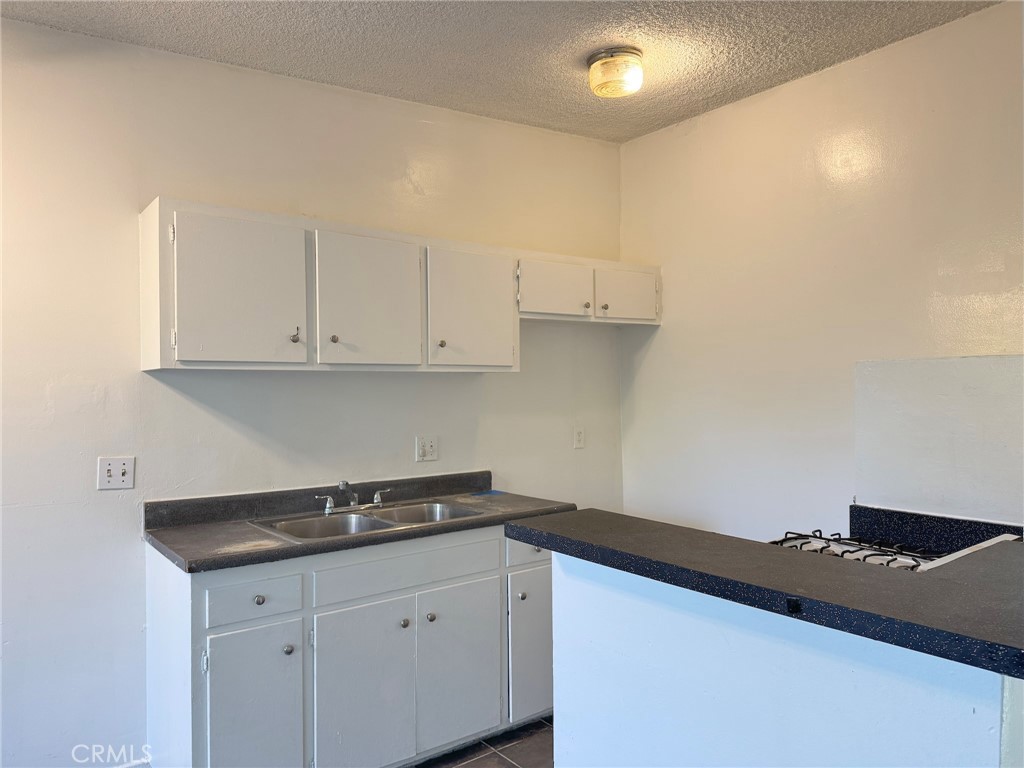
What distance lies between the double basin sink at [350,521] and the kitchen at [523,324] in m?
0.17

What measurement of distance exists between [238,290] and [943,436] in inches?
93.0

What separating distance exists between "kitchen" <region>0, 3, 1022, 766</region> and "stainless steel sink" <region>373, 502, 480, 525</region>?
0.19 m

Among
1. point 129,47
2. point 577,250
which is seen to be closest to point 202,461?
point 129,47

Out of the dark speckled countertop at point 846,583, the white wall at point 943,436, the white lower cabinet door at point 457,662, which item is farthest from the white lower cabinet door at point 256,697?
the white wall at point 943,436

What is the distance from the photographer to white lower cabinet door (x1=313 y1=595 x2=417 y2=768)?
2264mm

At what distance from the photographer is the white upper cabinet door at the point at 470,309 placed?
279cm

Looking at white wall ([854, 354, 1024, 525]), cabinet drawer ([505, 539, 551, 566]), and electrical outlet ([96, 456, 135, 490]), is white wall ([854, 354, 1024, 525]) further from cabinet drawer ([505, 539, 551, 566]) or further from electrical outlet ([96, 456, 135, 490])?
electrical outlet ([96, 456, 135, 490])

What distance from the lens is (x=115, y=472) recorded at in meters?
2.42

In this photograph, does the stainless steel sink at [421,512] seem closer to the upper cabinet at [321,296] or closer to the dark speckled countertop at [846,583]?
the upper cabinet at [321,296]

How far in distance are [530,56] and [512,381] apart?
1392 mm

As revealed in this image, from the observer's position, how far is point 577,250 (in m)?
3.59

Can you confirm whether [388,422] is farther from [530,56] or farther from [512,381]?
[530,56]

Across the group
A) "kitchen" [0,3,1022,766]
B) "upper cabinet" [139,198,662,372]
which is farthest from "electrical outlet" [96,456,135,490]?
"upper cabinet" [139,198,662,372]

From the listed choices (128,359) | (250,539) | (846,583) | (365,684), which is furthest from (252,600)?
(846,583)
